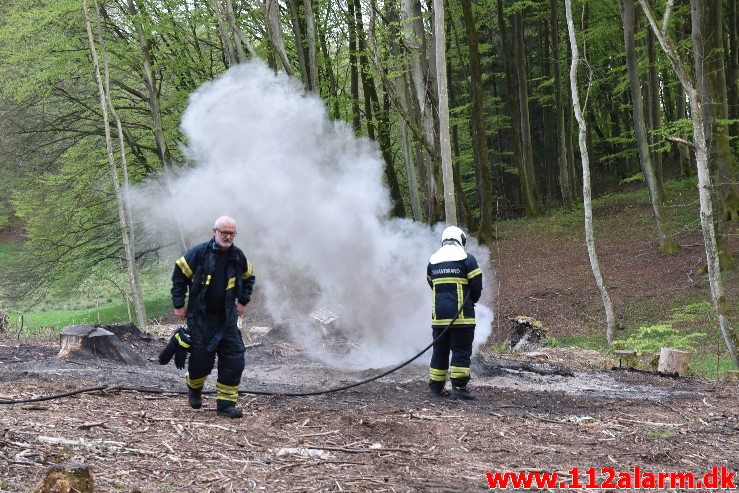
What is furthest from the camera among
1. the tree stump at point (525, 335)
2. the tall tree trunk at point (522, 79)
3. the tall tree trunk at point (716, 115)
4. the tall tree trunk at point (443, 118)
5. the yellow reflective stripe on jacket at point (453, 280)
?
the tall tree trunk at point (522, 79)

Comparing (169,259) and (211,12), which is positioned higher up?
(211,12)

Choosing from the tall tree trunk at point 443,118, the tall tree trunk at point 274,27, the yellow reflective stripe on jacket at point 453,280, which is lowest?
the yellow reflective stripe on jacket at point 453,280

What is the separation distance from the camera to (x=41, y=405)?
20.9ft

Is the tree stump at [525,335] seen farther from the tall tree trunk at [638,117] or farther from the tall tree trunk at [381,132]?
the tall tree trunk at [381,132]

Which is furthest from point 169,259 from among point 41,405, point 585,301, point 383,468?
point 383,468

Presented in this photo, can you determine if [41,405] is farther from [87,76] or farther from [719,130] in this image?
[87,76]

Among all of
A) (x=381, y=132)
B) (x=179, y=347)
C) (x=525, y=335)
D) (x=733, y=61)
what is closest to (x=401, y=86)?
(x=381, y=132)

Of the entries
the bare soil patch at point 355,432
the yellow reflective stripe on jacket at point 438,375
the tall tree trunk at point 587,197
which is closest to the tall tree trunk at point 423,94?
the tall tree trunk at point 587,197

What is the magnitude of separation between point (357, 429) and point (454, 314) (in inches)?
90.4

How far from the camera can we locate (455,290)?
26.6 ft

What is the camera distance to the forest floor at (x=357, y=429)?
15.4 ft

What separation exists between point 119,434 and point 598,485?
360cm

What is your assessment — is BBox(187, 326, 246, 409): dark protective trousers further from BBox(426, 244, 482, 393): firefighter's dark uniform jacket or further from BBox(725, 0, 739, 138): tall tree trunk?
BBox(725, 0, 739, 138): tall tree trunk

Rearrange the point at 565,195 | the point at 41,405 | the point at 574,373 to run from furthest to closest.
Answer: the point at 565,195 → the point at 574,373 → the point at 41,405
